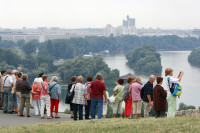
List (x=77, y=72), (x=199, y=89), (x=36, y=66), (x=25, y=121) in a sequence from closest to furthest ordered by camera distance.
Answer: (x=25, y=121)
(x=199, y=89)
(x=77, y=72)
(x=36, y=66)

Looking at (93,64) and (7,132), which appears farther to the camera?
(93,64)

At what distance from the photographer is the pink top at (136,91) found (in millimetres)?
11445

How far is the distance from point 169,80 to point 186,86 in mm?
54695

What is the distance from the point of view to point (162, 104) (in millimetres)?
10281

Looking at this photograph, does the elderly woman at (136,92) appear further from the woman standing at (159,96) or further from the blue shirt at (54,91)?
the blue shirt at (54,91)

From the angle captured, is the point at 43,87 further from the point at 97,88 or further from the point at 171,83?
the point at 171,83

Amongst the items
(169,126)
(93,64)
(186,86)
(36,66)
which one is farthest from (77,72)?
(169,126)

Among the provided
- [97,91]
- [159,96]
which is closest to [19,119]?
[97,91]

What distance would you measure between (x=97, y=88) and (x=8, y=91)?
9.47 feet

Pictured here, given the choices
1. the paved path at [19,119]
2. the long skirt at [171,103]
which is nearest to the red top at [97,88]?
the paved path at [19,119]

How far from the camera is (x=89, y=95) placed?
11773 millimetres

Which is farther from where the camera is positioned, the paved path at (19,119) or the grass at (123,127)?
the paved path at (19,119)

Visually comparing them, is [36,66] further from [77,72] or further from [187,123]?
[187,123]

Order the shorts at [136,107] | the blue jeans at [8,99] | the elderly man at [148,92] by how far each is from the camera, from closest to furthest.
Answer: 1. the elderly man at [148,92]
2. the shorts at [136,107]
3. the blue jeans at [8,99]
